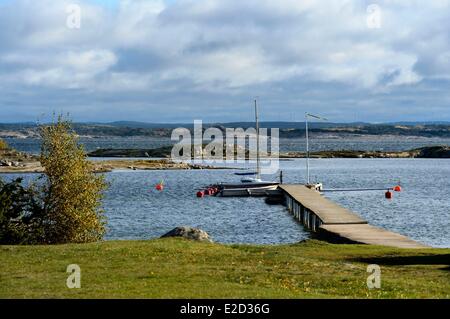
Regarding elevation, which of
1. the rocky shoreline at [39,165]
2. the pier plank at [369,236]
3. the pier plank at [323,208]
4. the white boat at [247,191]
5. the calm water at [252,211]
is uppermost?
the rocky shoreline at [39,165]

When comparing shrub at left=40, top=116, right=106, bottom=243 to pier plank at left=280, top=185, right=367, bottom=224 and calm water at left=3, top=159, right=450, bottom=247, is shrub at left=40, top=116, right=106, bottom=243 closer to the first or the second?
calm water at left=3, top=159, right=450, bottom=247

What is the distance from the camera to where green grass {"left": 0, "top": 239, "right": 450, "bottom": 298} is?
1897 centimetres

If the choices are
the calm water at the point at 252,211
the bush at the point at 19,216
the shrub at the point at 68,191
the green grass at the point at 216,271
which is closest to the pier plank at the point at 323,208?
the calm water at the point at 252,211

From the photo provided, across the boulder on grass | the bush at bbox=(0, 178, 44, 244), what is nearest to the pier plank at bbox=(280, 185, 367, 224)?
the boulder on grass

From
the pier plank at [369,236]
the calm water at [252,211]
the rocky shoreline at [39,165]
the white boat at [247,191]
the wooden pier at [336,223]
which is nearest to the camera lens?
the pier plank at [369,236]

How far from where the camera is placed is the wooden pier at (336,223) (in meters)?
37.7

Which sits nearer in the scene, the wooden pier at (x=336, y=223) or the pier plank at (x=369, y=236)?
the pier plank at (x=369, y=236)

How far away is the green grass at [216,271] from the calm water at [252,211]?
677 inches

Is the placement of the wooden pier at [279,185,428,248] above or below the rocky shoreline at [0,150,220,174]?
below

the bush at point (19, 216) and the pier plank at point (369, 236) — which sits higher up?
the bush at point (19, 216)

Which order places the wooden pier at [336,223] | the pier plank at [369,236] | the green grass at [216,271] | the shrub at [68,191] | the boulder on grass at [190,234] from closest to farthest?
the green grass at [216,271], the boulder on grass at [190,234], the pier plank at [369,236], the wooden pier at [336,223], the shrub at [68,191]

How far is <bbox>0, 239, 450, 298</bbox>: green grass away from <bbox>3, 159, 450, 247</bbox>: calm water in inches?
677

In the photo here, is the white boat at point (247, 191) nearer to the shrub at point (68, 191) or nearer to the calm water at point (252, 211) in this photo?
the calm water at point (252, 211)
